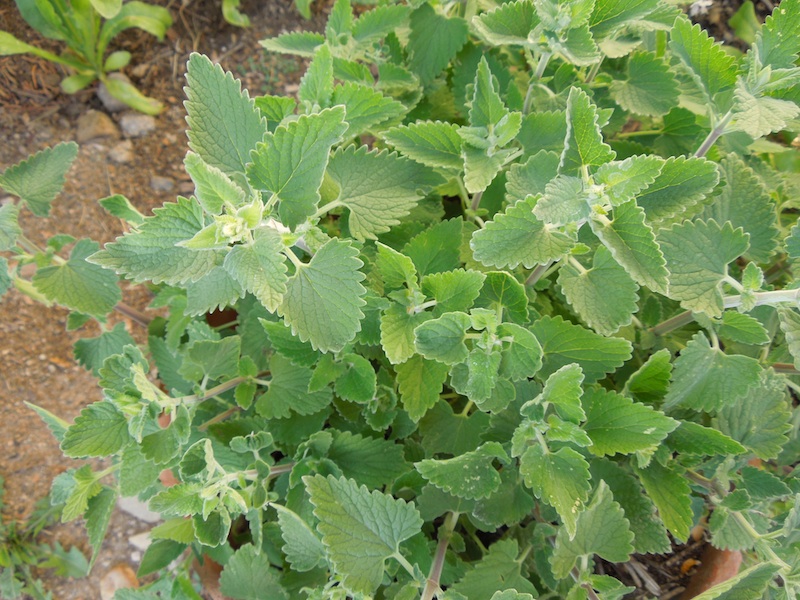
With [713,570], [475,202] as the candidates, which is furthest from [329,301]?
[713,570]

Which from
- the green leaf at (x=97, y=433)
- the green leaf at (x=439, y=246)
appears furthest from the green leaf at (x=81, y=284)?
the green leaf at (x=439, y=246)

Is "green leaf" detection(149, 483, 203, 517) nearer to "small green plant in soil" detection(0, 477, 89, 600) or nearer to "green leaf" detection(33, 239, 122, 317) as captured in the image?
"green leaf" detection(33, 239, 122, 317)

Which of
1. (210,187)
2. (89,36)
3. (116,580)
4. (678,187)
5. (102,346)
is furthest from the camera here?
(89,36)

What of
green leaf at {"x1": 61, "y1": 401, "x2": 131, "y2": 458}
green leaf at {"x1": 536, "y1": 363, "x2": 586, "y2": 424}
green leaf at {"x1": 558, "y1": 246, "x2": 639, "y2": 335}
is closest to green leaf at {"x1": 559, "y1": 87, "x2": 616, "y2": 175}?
green leaf at {"x1": 558, "y1": 246, "x2": 639, "y2": 335}

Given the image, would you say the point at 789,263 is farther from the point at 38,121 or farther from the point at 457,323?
the point at 38,121

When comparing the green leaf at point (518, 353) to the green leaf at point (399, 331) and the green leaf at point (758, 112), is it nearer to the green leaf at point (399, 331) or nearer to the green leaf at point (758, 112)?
the green leaf at point (399, 331)

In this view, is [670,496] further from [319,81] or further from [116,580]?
[116,580]
